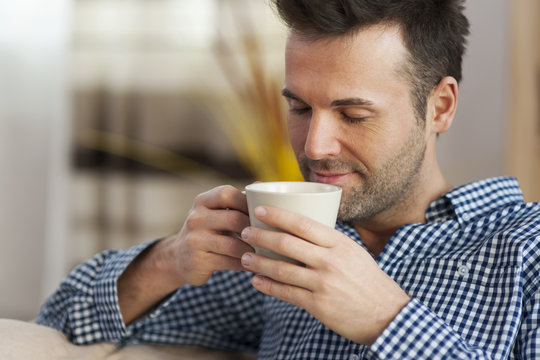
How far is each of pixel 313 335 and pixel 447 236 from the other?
32 centimetres

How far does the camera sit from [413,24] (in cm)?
117

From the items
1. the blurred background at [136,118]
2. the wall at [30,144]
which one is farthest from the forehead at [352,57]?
the wall at [30,144]

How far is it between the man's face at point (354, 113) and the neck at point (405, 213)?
0.25 feet

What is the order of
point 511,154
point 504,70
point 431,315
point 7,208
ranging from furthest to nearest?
1. point 7,208
2. point 504,70
3. point 511,154
4. point 431,315

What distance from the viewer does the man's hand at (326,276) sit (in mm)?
822

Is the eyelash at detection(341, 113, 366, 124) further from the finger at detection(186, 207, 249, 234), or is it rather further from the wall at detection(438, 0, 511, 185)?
the wall at detection(438, 0, 511, 185)

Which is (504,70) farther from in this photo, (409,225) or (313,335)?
(313,335)

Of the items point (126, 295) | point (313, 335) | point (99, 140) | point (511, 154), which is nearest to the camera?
point (313, 335)

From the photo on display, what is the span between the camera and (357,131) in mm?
1111

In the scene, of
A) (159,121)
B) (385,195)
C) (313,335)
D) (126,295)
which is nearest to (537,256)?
(385,195)

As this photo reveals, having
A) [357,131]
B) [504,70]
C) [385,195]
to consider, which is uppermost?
[504,70]

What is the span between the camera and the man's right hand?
40.3 inches

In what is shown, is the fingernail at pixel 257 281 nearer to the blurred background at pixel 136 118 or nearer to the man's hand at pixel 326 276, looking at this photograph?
the man's hand at pixel 326 276

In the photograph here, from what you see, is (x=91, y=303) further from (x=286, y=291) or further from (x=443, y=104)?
(x=443, y=104)
